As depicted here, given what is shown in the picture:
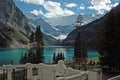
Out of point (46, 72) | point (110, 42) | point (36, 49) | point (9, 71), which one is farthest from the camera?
point (36, 49)

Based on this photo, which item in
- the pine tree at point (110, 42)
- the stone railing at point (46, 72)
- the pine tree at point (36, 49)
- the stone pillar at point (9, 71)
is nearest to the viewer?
the stone railing at point (46, 72)

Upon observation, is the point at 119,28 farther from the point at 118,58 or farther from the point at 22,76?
the point at 22,76

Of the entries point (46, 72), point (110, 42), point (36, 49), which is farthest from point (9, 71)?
point (36, 49)

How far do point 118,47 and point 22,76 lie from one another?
10.0m

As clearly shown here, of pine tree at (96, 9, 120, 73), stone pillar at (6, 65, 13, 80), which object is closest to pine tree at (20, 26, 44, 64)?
pine tree at (96, 9, 120, 73)

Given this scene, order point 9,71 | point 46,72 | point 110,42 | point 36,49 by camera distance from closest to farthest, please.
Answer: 1. point 46,72
2. point 9,71
3. point 110,42
4. point 36,49

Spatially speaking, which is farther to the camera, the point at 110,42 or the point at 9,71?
the point at 110,42

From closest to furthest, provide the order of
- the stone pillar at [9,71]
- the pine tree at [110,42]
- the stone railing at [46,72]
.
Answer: the stone railing at [46,72] < the stone pillar at [9,71] < the pine tree at [110,42]

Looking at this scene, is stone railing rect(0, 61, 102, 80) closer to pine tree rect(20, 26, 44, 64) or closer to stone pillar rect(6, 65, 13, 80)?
stone pillar rect(6, 65, 13, 80)

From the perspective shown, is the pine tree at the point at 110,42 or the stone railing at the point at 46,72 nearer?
the stone railing at the point at 46,72

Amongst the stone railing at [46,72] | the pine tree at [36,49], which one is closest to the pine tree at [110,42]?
the stone railing at [46,72]

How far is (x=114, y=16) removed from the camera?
2666 centimetres

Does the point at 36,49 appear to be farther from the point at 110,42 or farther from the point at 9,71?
the point at 9,71

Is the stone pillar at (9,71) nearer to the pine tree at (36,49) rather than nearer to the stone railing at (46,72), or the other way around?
the stone railing at (46,72)
